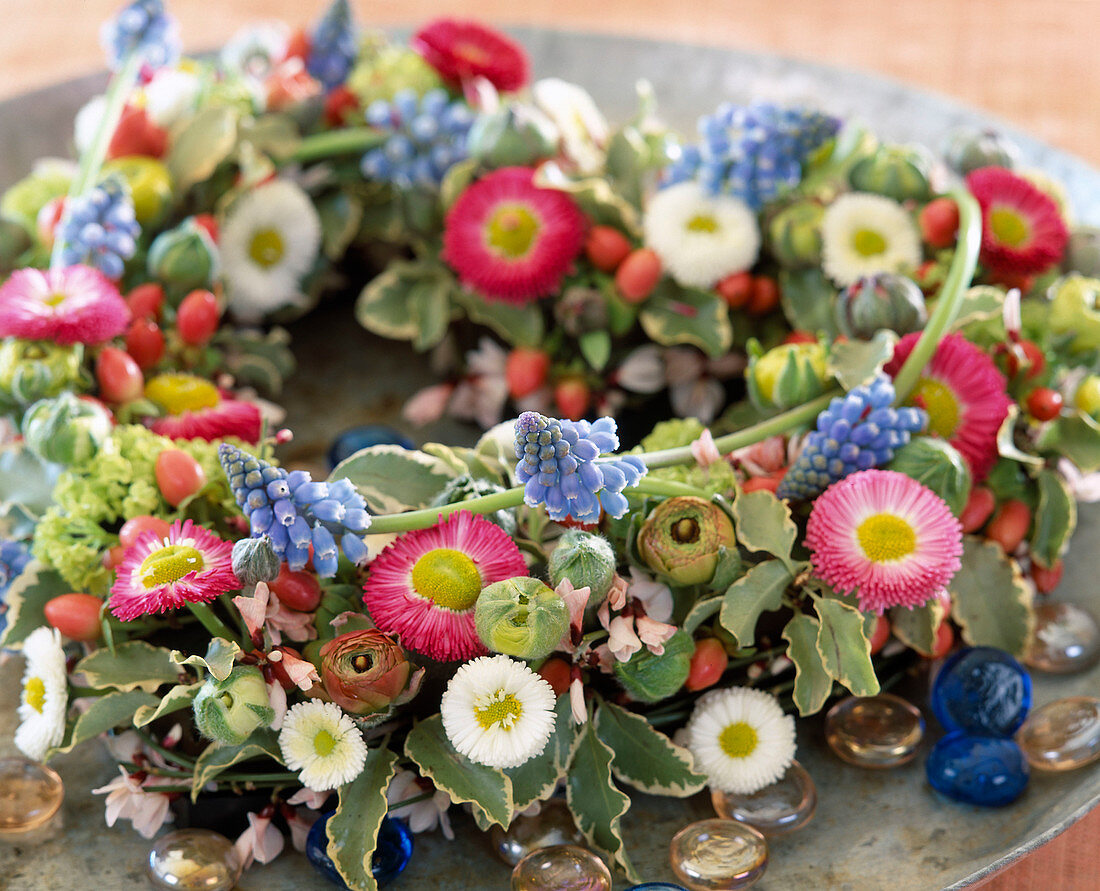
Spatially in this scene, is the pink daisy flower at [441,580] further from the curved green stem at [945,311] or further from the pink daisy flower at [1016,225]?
the pink daisy flower at [1016,225]

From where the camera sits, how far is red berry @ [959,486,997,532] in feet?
2.35

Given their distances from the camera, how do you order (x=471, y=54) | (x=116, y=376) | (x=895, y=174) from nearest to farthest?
(x=116, y=376) → (x=895, y=174) → (x=471, y=54)

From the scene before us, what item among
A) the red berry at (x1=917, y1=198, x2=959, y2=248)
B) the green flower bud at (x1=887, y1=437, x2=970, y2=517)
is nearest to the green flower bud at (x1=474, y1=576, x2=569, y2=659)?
the green flower bud at (x1=887, y1=437, x2=970, y2=517)

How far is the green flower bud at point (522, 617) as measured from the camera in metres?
0.56

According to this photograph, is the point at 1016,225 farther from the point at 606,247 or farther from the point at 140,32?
the point at 140,32

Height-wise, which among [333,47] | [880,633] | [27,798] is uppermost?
[333,47]

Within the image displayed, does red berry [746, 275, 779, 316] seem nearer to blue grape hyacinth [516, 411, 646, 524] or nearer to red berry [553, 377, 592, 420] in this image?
red berry [553, 377, 592, 420]

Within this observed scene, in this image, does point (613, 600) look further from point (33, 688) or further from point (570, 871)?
point (33, 688)

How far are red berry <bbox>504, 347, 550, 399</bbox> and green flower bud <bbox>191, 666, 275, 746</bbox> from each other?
38 centimetres

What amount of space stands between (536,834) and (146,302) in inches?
17.5

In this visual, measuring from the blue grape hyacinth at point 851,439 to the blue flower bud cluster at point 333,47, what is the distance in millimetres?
557

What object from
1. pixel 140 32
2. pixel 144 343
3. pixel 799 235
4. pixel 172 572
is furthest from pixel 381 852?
pixel 140 32

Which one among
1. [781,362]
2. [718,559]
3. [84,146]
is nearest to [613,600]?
[718,559]

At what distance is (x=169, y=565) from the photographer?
59 cm
